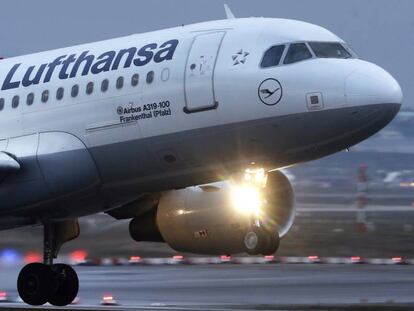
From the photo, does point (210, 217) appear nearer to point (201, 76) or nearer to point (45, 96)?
point (45, 96)

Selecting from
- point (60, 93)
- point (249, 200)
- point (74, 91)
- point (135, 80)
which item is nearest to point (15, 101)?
point (60, 93)

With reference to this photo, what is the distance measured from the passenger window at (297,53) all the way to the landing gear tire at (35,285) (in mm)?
6909

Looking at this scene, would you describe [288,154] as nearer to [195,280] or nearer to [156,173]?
[156,173]

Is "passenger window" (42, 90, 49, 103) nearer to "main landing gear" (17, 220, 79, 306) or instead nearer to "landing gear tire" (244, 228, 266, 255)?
"main landing gear" (17, 220, 79, 306)

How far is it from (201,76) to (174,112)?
2.54 feet

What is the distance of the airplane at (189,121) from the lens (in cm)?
2181

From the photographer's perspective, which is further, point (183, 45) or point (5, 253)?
point (5, 253)

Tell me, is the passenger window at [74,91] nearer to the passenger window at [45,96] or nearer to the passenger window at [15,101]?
the passenger window at [45,96]

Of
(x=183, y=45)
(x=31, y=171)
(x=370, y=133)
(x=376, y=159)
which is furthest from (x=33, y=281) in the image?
(x=376, y=159)

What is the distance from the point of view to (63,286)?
1037 inches

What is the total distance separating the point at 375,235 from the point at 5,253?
19.1 metres

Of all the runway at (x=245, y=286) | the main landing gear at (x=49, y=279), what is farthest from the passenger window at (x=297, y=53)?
the main landing gear at (x=49, y=279)

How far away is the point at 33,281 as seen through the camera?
2600 centimetres

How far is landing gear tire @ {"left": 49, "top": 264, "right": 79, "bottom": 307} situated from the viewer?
85.9 feet
